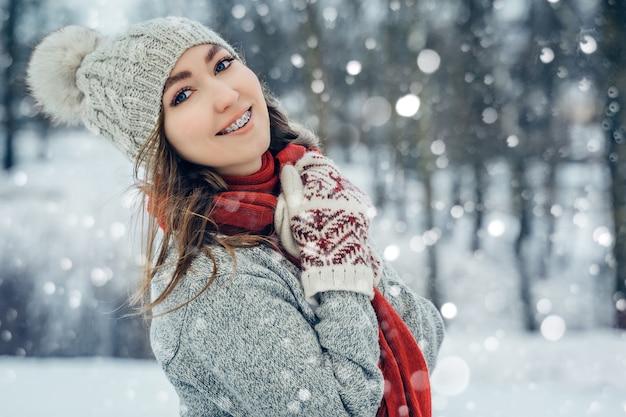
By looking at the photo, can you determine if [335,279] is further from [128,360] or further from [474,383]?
[128,360]

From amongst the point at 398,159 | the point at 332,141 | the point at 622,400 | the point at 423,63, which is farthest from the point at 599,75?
the point at 622,400

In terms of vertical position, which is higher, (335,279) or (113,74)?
(113,74)

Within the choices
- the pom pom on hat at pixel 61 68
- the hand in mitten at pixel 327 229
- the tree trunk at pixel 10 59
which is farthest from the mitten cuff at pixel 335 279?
the tree trunk at pixel 10 59

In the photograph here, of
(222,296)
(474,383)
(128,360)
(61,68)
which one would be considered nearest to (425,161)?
(474,383)

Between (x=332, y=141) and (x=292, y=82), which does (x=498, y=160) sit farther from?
(x=292, y=82)

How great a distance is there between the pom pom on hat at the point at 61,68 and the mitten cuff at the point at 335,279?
859 millimetres

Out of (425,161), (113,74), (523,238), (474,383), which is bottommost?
(474,383)

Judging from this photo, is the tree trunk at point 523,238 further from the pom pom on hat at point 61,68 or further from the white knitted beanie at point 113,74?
the pom pom on hat at point 61,68

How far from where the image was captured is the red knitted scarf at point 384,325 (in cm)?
126

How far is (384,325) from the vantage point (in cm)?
131

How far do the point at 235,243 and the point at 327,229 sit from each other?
0.21 metres

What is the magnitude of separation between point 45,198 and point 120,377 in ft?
8.70

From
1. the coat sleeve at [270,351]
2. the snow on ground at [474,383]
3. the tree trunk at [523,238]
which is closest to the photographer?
the coat sleeve at [270,351]

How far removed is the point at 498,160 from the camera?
5230 mm
